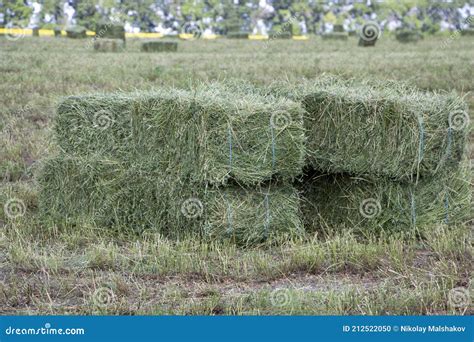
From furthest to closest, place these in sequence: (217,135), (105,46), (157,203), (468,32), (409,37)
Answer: (468,32) < (409,37) < (105,46) < (157,203) < (217,135)

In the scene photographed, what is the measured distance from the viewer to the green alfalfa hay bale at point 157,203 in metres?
7.82

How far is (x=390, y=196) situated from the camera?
8.32 metres

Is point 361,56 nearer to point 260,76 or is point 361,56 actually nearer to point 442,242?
point 260,76

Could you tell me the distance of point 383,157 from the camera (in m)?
8.08

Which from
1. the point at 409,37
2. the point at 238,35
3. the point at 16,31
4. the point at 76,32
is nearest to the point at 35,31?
the point at 16,31

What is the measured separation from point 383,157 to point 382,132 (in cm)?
27

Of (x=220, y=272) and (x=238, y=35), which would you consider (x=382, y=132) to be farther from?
(x=238, y=35)

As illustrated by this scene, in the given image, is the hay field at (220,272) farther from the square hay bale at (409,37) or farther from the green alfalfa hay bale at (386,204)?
the square hay bale at (409,37)

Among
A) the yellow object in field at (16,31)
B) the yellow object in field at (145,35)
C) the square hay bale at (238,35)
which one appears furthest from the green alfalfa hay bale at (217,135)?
the square hay bale at (238,35)

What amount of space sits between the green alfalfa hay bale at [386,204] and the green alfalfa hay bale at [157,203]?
473mm

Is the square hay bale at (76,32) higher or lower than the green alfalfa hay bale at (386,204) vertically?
higher

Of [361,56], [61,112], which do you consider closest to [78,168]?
[61,112]

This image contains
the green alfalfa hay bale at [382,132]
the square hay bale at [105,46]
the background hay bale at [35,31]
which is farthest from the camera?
the background hay bale at [35,31]

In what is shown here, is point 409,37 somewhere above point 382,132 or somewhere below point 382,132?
below
